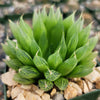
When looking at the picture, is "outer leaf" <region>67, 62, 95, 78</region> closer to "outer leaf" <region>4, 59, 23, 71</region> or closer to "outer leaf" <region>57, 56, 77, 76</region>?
"outer leaf" <region>57, 56, 77, 76</region>

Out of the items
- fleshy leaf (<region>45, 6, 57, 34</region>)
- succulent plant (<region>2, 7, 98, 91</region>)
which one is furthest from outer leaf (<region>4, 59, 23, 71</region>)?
fleshy leaf (<region>45, 6, 57, 34</region>)

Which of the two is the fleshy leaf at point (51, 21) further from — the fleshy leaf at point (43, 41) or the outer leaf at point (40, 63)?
the outer leaf at point (40, 63)

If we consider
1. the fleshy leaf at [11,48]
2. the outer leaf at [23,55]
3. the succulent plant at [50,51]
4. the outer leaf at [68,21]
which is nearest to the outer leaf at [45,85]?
the succulent plant at [50,51]

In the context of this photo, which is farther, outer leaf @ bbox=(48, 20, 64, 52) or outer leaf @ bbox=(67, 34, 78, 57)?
outer leaf @ bbox=(48, 20, 64, 52)

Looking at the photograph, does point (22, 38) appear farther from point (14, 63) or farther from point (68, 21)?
point (68, 21)

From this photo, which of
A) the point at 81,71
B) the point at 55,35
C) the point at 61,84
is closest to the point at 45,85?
the point at 61,84
